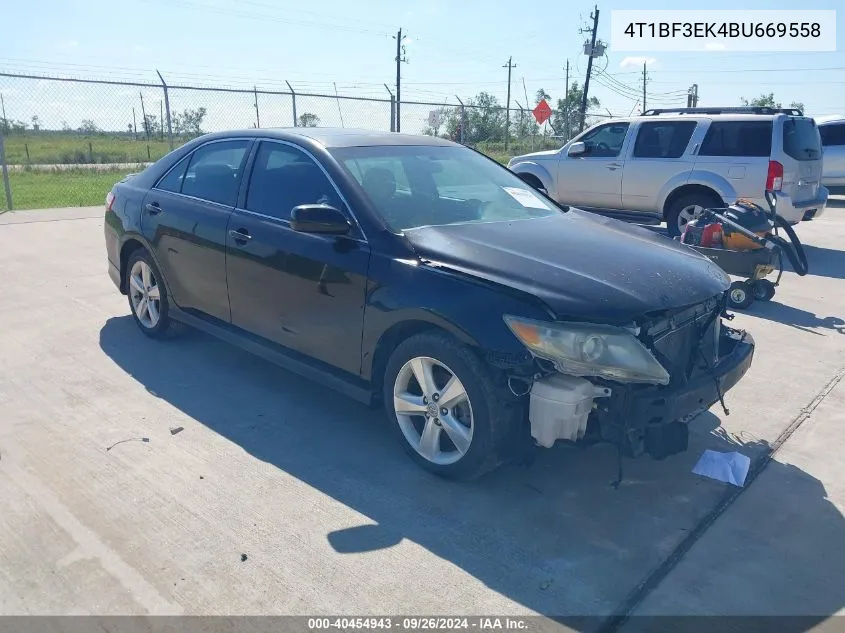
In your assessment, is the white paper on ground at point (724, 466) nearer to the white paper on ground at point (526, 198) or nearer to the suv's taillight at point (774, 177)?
the white paper on ground at point (526, 198)

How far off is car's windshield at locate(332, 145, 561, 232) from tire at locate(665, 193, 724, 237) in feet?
18.5

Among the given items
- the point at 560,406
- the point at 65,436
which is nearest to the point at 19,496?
the point at 65,436

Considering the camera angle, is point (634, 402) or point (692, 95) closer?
point (634, 402)

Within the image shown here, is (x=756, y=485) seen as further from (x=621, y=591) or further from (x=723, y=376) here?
(x=621, y=591)

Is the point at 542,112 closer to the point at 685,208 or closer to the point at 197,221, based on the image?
the point at 685,208

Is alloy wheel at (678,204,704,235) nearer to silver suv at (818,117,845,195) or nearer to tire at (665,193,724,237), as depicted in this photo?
tire at (665,193,724,237)

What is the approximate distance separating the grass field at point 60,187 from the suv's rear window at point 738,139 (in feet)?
36.1

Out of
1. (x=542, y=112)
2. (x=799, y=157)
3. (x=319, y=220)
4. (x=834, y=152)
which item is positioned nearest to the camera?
(x=319, y=220)

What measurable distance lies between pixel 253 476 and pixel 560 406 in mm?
1581

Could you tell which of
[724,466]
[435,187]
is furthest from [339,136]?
[724,466]

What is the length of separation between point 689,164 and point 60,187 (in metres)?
14.8

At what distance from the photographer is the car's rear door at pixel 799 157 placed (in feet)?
29.4

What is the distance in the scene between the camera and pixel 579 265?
339 cm

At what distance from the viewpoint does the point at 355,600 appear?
104 inches
